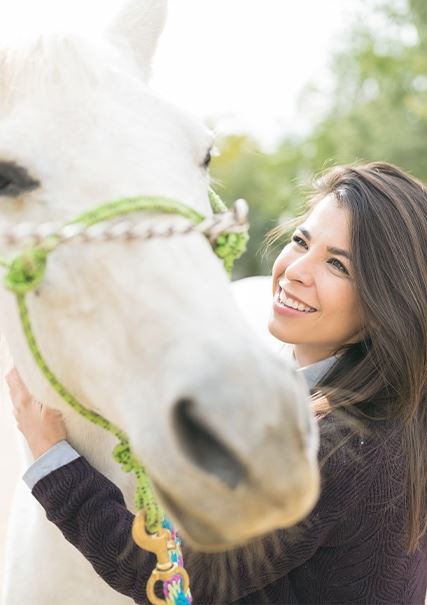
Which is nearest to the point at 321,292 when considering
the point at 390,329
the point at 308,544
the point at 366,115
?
the point at 390,329

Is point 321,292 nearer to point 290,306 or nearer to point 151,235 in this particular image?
point 290,306

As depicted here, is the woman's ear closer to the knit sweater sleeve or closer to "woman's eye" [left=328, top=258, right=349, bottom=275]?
"woman's eye" [left=328, top=258, right=349, bottom=275]

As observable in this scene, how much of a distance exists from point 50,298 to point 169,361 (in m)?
0.29

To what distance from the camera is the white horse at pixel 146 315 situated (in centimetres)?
98

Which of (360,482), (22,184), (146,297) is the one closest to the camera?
(146,297)

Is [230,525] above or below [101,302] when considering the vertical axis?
below

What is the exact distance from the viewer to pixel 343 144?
64.5ft

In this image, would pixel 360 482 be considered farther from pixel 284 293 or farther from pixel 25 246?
pixel 25 246

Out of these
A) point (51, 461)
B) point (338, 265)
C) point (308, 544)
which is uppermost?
point (338, 265)

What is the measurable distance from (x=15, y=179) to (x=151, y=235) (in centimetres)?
28

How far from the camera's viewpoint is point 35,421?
5.52ft

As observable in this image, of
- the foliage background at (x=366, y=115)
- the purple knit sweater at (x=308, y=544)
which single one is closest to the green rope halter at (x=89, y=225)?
the purple knit sweater at (x=308, y=544)

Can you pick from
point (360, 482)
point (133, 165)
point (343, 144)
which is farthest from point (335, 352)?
point (343, 144)

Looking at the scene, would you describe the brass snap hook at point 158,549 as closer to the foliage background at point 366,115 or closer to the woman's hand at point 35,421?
the woman's hand at point 35,421
